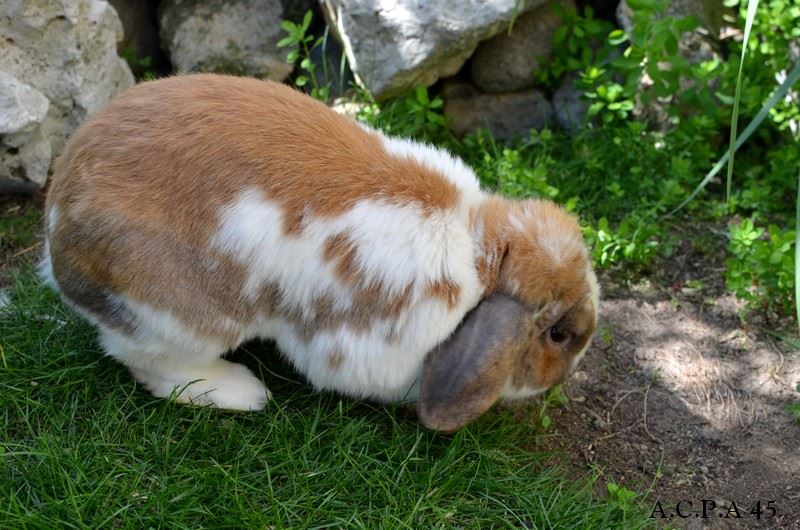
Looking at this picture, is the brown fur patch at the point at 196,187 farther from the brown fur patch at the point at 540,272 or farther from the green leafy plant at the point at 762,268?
the green leafy plant at the point at 762,268

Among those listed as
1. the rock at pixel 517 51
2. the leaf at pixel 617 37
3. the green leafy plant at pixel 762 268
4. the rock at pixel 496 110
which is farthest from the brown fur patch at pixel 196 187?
the rock at pixel 517 51

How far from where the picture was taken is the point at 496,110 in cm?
575

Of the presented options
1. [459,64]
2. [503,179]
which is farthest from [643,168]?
[459,64]

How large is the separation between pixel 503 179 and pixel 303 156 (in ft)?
5.91

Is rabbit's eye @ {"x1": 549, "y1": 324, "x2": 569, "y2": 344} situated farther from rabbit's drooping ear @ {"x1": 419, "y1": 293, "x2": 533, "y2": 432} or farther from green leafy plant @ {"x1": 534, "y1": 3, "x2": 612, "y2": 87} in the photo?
green leafy plant @ {"x1": 534, "y1": 3, "x2": 612, "y2": 87}

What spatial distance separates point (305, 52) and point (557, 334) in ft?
9.33

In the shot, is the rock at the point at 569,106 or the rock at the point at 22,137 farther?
the rock at the point at 569,106

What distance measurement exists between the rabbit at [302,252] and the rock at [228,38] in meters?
2.10

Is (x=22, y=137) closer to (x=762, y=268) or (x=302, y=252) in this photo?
(x=302, y=252)

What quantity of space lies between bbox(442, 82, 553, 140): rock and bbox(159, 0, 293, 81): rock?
3.49 ft

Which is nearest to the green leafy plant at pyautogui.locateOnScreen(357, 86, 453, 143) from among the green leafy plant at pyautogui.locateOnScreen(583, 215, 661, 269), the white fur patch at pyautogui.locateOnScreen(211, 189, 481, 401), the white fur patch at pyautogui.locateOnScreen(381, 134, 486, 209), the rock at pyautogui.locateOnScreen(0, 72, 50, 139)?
the green leafy plant at pyautogui.locateOnScreen(583, 215, 661, 269)

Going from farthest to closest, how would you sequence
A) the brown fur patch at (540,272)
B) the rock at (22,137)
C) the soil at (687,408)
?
the rock at (22,137), the soil at (687,408), the brown fur patch at (540,272)

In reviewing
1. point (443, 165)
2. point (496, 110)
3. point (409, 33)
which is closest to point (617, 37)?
point (496, 110)

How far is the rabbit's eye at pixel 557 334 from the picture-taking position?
12.0 feet
